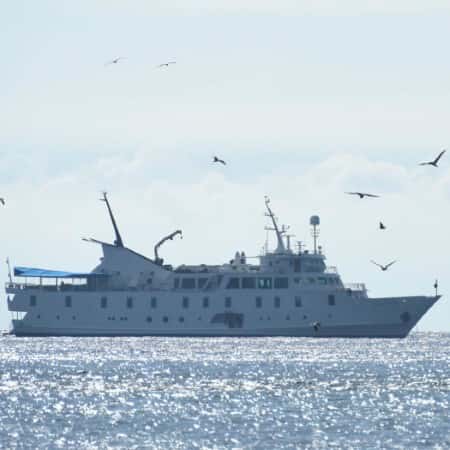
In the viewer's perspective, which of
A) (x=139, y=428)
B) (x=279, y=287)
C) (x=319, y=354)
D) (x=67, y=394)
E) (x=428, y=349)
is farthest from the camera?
(x=428, y=349)

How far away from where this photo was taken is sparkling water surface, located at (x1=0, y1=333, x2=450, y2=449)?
184 ft

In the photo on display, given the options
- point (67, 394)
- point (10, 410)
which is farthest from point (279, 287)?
point (10, 410)

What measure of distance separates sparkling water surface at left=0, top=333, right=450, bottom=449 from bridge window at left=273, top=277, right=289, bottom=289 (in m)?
9.39

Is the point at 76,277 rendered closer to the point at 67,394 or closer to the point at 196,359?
the point at 196,359

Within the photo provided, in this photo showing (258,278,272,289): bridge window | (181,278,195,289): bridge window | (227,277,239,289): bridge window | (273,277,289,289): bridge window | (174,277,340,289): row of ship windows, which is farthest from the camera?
(181,278,195,289): bridge window

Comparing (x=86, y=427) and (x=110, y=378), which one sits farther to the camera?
(x=110, y=378)

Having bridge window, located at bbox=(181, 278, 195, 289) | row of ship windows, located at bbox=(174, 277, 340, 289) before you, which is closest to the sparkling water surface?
row of ship windows, located at bbox=(174, 277, 340, 289)

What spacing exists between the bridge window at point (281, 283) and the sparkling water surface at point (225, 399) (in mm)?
9387

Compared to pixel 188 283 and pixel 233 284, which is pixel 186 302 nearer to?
pixel 188 283

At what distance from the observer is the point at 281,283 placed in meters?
123

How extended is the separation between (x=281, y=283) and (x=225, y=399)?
53.2 m

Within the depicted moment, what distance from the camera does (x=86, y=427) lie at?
193 feet

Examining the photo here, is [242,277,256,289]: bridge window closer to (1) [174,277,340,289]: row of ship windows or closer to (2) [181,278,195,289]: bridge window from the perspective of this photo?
(1) [174,277,340,289]: row of ship windows

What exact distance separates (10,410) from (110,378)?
1820cm
